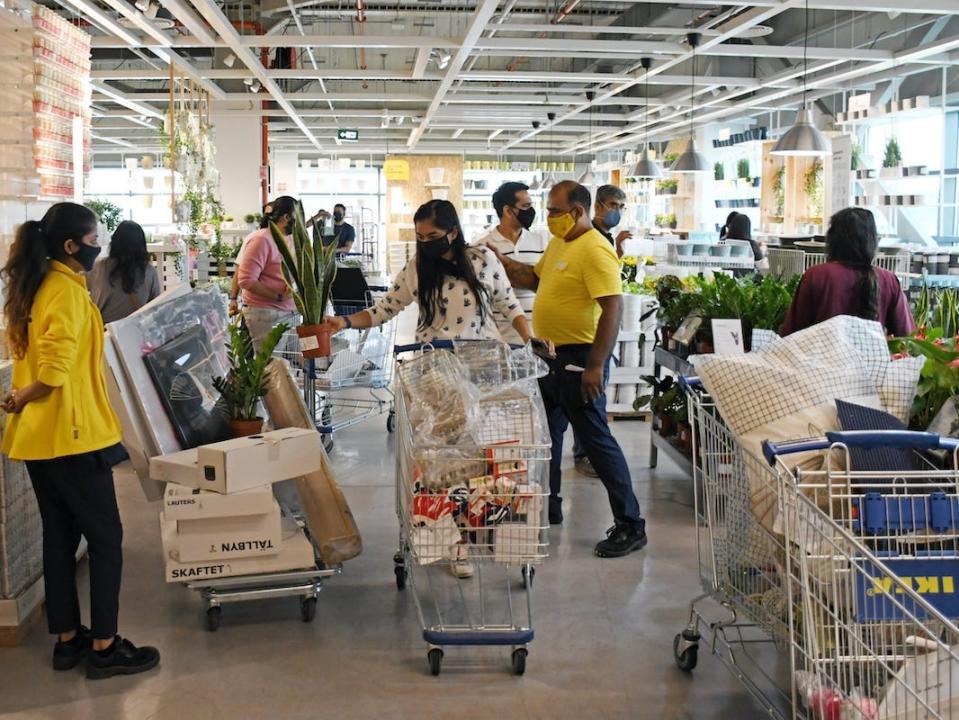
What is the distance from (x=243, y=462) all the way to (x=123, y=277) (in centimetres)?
268

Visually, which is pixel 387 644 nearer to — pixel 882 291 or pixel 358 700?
pixel 358 700

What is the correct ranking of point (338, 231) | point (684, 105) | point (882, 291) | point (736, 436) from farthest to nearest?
1. point (684, 105)
2. point (338, 231)
3. point (882, 291)
4. point (736, 436)

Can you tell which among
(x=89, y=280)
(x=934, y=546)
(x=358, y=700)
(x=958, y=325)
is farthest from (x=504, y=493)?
(x=89, y=280)

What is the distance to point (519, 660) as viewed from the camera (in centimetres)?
352

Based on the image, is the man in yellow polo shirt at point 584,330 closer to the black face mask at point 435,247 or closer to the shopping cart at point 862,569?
the black face mask at point 435,247

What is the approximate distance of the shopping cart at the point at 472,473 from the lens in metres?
3.34

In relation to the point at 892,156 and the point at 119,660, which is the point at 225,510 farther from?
the point at 892,156

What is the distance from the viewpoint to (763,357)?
298cm

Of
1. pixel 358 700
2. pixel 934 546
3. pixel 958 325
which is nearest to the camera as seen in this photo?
pixel 934 546

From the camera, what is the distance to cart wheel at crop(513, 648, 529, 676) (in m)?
3.52

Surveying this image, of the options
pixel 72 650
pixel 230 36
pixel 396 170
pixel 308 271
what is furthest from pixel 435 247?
pixel 396 170

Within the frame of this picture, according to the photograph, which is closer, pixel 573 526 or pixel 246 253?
pixel 573 526

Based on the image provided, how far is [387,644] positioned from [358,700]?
17.9 inches

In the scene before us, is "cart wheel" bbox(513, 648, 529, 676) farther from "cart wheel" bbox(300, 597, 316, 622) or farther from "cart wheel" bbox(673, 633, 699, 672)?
"cart wheel" bbox(300, 597, 316, 622)
